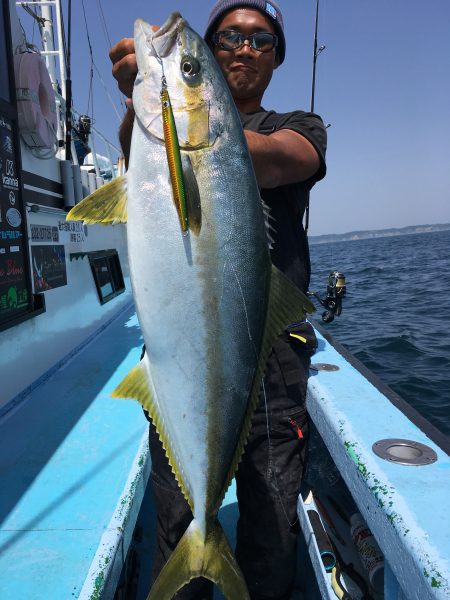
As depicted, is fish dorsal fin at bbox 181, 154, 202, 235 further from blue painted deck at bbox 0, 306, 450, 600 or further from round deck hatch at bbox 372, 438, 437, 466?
round deck hatch at bbox 372, 438, 437, 466

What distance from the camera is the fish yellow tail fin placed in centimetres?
159

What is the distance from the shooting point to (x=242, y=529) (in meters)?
2.09

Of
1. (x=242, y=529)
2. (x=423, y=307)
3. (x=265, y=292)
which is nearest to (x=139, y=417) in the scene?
(x=242, y=529)

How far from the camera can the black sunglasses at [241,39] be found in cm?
184

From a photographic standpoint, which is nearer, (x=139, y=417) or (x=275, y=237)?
(x=275, y=237)

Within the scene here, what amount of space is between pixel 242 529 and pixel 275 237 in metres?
1.38

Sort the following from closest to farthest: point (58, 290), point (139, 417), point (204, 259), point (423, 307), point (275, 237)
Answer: point (204, 259) < point (275, 237) < point (139, 417) < point (58, 290) < point (423, 307)

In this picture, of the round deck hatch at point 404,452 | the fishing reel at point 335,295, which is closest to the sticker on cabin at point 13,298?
the round deck hatch at point 404,452

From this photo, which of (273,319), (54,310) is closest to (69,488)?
(273,319)

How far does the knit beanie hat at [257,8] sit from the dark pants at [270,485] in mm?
1372

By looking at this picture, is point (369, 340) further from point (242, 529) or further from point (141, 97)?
point (141, 97)

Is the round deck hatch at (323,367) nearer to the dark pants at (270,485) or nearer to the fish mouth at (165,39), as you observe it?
the dark pants at (270,485)

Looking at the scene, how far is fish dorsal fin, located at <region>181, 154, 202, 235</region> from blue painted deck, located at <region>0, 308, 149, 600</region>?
57.5 inches

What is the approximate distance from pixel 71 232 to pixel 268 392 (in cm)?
428
